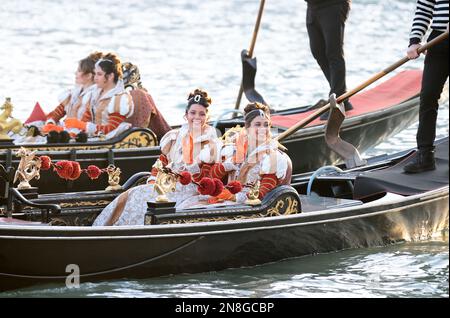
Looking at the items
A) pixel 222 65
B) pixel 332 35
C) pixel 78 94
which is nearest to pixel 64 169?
pixel 78 94

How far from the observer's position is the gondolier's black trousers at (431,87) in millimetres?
6637

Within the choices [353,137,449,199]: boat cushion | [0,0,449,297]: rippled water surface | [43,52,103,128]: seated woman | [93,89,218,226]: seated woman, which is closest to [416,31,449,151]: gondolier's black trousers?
[353,137,449,199]: boat cushion

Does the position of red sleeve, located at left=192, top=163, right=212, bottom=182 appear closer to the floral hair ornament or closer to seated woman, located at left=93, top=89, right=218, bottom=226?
seated woman, located at left=93, top=89, right=218, bottom=226

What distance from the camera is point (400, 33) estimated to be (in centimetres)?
1789

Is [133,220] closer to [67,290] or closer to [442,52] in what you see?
[67,290]

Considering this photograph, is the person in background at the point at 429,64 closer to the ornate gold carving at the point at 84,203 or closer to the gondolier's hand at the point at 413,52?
the gondolier's hand at the point at 413,52

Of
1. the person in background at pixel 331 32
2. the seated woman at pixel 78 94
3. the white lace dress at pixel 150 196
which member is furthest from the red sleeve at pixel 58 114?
the white lace dress at pixel 150 196

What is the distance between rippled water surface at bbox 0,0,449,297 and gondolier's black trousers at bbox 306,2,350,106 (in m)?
1.82

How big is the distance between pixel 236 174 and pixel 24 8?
1507 cm

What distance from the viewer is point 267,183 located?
6188 mm

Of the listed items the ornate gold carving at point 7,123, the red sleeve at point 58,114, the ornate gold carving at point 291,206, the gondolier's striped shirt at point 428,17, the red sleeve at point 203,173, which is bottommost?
the ornate gold carving at point 291,206

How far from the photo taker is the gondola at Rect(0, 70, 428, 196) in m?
7.41

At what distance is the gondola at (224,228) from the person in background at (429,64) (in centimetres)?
18

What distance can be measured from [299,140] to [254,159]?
2.04m
